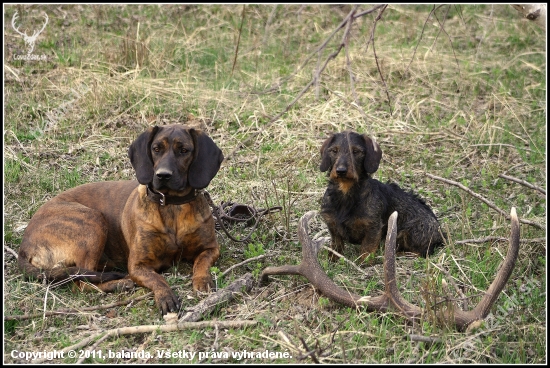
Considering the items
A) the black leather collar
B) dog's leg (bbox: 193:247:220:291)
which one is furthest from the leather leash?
the black leather collar

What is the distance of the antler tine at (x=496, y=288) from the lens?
427 cm

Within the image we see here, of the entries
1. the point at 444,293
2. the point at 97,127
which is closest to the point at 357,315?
the point at 444,293

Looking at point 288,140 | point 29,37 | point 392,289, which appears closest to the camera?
point 392,289

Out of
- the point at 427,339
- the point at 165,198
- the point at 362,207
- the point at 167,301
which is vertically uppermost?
the point at 165,198

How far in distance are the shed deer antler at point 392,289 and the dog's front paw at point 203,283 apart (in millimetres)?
715

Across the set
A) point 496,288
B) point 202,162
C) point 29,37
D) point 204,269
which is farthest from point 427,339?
point 29,37

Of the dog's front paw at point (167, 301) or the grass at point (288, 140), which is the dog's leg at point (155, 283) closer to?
the dog's front paw at point (167, 301)

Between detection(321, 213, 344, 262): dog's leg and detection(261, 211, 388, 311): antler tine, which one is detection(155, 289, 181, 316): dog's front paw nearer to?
detection(261, 211, 388, 311): antler tine

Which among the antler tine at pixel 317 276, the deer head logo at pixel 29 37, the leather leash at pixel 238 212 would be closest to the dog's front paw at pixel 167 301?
the antler tine at pixel 317 276

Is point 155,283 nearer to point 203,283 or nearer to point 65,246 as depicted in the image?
point 203,283

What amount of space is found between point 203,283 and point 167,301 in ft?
1.29

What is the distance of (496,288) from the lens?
431cm

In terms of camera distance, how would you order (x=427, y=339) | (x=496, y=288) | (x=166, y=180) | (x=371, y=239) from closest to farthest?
(x=427, y=339)
(x=496, y=288)
(x=166, y=180)
(x=371, y=239)

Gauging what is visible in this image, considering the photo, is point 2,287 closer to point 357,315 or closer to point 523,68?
point 357,315
